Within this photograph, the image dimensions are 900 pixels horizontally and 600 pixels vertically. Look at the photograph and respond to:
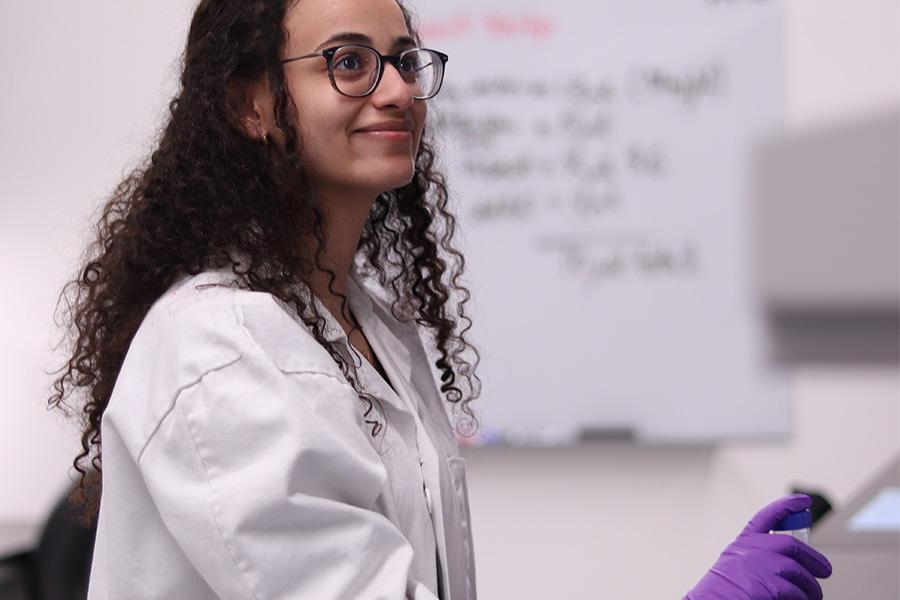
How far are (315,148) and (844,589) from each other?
73cm

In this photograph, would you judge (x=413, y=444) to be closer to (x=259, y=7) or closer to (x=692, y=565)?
(x=259, y=7)

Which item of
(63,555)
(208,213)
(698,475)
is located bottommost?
(698,475)

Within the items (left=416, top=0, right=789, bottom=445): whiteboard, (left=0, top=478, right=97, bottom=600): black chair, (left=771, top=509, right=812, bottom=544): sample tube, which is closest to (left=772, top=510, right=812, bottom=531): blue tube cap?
(left=771, top=509, right=812, bottom=544): sample tube

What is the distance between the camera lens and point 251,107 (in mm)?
1322

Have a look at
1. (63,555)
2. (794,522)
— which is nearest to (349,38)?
(794,522)

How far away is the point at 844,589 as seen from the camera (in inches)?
51.2

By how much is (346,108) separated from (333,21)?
0.32 ft

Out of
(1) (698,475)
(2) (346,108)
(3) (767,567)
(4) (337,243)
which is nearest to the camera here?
(3) (767,567)

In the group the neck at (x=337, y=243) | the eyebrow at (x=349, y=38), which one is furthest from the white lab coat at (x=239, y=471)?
the eyebrow at (x=349, y=38)

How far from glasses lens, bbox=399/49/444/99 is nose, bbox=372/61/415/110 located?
0.03 m

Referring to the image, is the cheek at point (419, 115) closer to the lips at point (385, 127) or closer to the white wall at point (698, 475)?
the lips at point (385, 127)

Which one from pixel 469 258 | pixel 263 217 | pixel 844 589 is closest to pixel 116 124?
pixel 469 258

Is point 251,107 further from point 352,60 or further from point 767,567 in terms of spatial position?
point 767,567

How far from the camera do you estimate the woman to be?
1.05 metres
